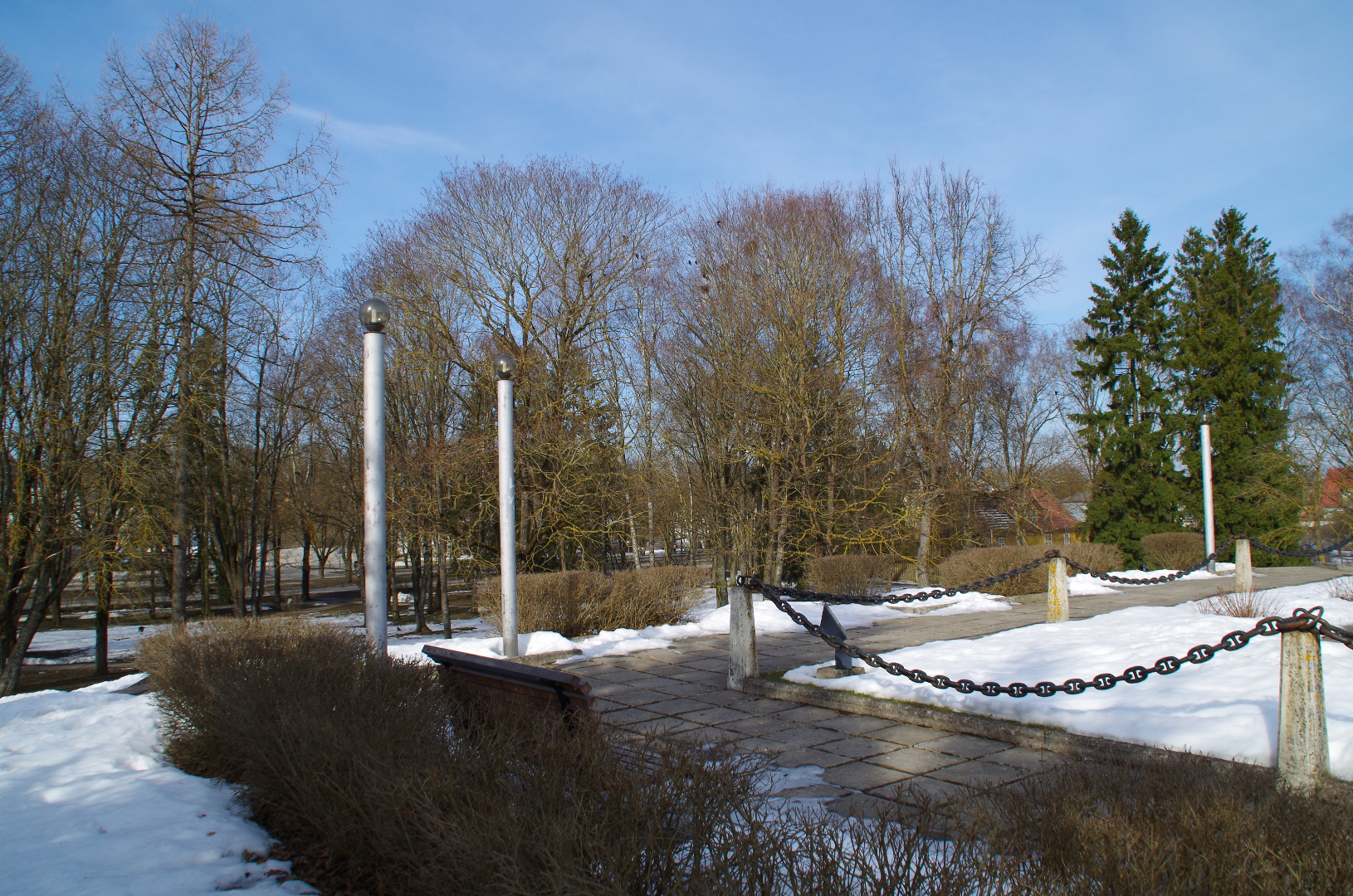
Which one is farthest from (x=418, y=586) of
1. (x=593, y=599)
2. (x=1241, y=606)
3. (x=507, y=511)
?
(x=1241, y=606)

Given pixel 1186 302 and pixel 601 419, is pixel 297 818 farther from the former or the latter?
pixel 1186 302

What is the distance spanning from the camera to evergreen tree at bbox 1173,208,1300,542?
2917 cm

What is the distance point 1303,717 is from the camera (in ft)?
13.0

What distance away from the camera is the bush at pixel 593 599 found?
11.6 metres

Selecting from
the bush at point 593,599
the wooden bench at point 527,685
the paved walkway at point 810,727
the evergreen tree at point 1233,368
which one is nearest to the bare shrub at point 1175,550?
the evergreen tree at point 1233,368

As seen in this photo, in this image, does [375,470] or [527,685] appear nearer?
[527,685]

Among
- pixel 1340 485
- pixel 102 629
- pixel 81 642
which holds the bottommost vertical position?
pixel 81 642

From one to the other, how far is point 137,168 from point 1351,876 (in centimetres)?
1800

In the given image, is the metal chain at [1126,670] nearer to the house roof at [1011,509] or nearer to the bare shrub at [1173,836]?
the bare shrub at [1173,836]

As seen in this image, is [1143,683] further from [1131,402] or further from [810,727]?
[1131,402]

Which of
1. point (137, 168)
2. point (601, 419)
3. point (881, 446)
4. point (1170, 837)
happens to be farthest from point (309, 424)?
point (1170, 837)

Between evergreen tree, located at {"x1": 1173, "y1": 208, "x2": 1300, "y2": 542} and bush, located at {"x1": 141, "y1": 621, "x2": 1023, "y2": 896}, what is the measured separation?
31.5 m

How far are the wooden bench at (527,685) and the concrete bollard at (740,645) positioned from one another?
3056 mm

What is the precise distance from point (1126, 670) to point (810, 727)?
2.18 metres
